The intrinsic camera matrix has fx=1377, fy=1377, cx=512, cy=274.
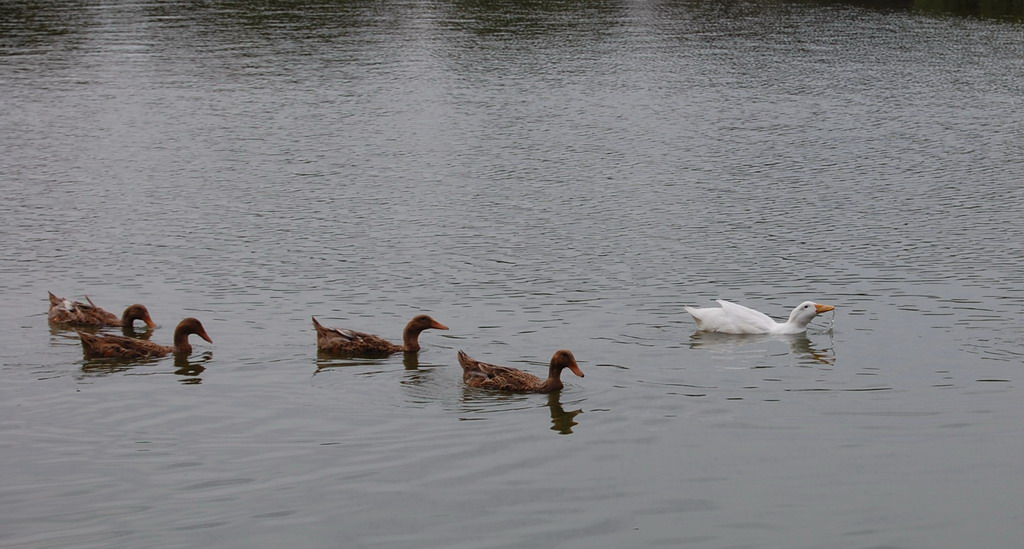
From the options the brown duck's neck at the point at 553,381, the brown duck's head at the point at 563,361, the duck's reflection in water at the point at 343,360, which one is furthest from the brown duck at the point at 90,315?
the brown duck's head at the point at 563,361

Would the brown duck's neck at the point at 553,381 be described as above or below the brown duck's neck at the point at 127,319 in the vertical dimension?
below

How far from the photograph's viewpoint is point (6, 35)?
203 feet

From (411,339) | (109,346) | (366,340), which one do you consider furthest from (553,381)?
(109,346)

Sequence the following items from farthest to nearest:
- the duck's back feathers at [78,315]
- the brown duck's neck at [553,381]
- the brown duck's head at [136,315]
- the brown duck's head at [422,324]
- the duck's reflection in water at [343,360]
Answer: the brown duck's head at [136,315], the duck's back feathers at [78,315], the brown duck's head at [422,324], the duck's reflection in water at [343,360], the brown duck's neck at [553,381]

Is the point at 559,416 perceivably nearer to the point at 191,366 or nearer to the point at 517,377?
the point at 517,377

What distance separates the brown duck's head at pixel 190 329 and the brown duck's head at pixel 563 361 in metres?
5.24

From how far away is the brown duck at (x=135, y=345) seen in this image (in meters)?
18.7

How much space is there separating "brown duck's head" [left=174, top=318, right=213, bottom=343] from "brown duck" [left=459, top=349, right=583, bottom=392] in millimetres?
4236

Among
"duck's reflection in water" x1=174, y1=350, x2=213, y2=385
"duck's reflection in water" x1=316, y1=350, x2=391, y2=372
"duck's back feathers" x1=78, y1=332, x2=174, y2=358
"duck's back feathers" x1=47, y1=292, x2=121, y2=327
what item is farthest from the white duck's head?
"duck's back feathers" x1=47, y1=292, x2=121, y2=327

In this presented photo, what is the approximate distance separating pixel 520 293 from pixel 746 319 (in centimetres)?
417

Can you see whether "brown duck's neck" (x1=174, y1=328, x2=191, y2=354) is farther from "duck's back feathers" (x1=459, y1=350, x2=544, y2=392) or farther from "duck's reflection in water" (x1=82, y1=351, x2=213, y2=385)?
"duck's back feathers" (x1=459, y1=350, x2=544, y2=392)

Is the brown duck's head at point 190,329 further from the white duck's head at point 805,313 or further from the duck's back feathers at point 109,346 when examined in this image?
the white duck's head at point 805,313

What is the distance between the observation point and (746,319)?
20.3 m

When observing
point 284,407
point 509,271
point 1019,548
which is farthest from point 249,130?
point 1019,548
